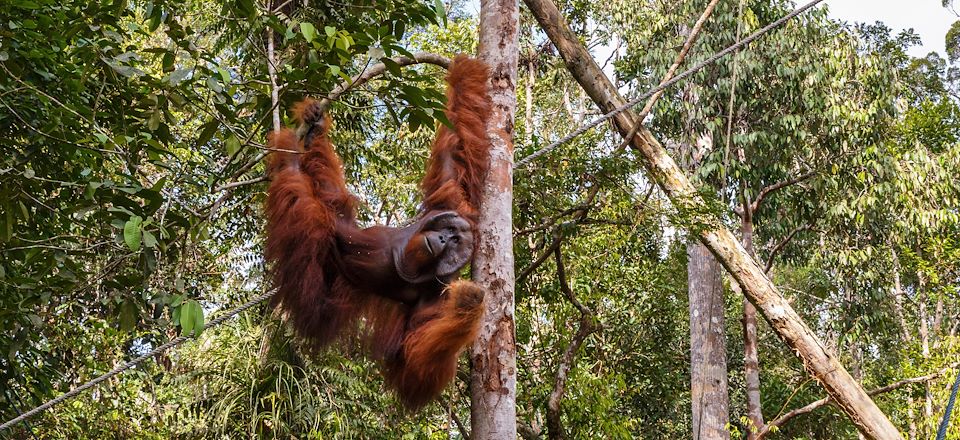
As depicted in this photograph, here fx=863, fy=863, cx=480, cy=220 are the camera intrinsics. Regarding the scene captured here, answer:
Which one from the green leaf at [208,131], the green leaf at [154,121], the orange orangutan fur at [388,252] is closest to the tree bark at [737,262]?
the orange orangutan fur at [388,252]

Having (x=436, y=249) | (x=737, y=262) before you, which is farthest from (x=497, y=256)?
(x=737, y=262)

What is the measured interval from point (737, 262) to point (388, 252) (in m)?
2.78

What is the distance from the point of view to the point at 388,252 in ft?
11.1

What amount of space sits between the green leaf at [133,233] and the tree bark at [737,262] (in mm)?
2381

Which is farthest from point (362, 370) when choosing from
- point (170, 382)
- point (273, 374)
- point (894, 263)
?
point (894, 263)

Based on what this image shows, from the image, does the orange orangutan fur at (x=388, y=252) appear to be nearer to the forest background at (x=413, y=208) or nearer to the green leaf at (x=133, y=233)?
the forest background at (x=413, y=208)

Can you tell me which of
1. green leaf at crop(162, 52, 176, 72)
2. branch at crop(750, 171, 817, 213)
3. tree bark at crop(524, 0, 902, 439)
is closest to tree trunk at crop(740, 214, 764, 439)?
branch at crop(750, 171, 817, 213)

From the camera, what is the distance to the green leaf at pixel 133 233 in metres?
2.47

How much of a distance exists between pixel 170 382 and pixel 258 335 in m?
1.01

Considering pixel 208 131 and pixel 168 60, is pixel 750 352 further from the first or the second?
pixel 168 60

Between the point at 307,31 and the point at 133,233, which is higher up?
the point at 307,31

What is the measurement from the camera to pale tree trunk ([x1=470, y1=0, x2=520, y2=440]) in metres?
2.73

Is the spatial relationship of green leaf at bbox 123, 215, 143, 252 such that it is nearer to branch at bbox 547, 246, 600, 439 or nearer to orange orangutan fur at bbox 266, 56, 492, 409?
orange orangutan fur at bbox 266, 56, 492, 409

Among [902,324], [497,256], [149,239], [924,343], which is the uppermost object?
[902,324]
